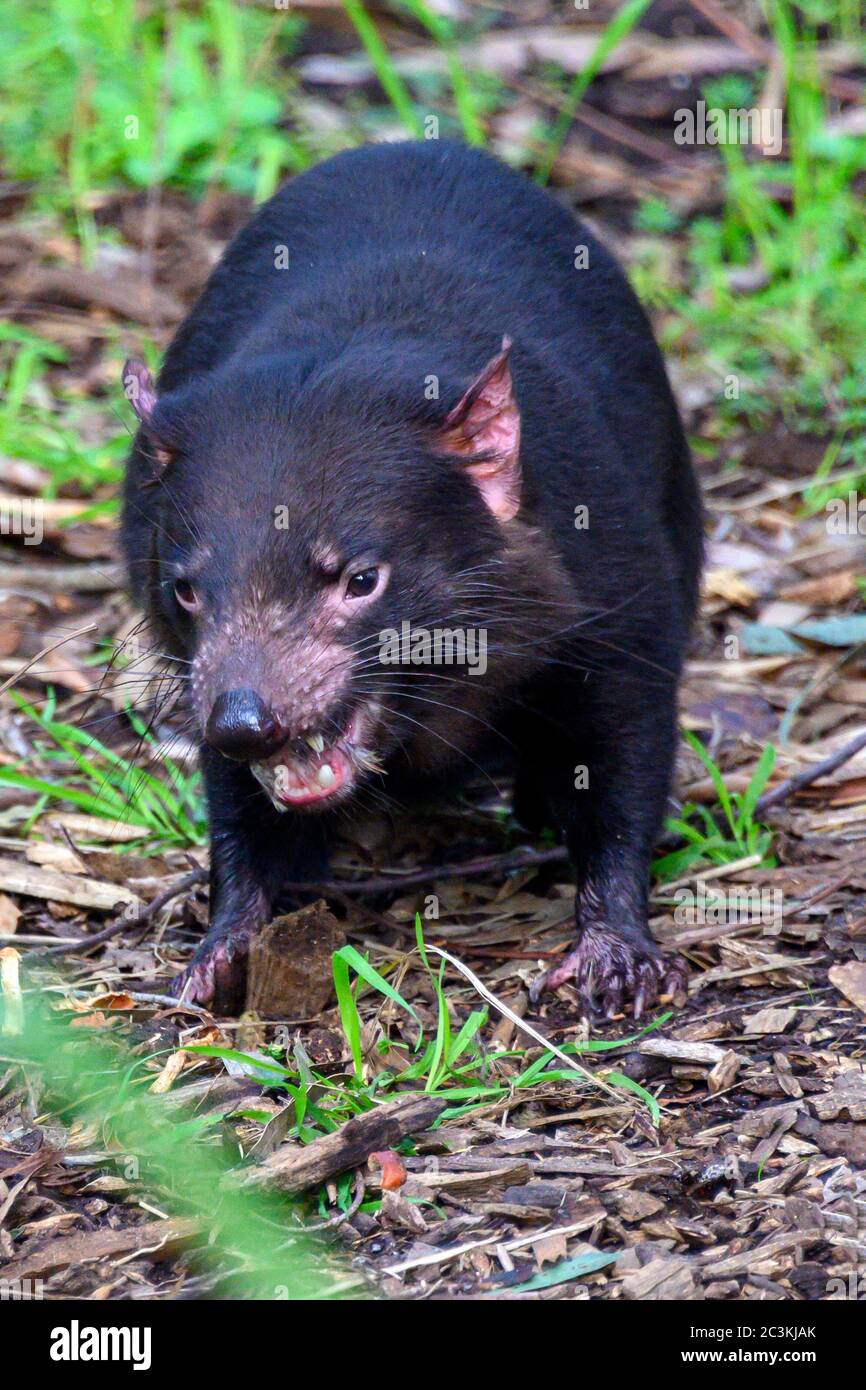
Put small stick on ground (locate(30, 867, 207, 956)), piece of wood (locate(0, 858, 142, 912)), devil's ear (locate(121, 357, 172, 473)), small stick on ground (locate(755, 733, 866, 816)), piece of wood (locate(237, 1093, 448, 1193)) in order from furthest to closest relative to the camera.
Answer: small stick on ground (locate(755, 733, 866, 816)) < piece of wood (locate(0, 858, 142, 912)) < small stick on ground (locate(30, 867, 207, 956)) < devil's ear (locate(121, 357, 172, 473)) < piece of wood (locate(237, 1093, 448, 1193))

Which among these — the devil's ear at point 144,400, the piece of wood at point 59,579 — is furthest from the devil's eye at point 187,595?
the piece of wood at point 59,579

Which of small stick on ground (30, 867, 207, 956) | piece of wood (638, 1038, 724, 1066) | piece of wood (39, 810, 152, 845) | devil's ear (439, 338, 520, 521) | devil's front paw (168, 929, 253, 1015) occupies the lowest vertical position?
piece of wood (638, 1038, 724, 1066)

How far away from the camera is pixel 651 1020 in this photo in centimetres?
364

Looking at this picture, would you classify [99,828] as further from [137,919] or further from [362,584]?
[362,584]

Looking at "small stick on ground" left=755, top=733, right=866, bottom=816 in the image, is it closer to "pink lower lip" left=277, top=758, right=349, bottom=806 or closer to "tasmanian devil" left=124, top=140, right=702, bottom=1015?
"tasmanian devil" left=124, top=140, right=702, bottom=1015

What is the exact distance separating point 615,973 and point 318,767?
0.80 m

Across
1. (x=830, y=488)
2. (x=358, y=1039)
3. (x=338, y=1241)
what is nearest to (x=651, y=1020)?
(x=358, y=1039)

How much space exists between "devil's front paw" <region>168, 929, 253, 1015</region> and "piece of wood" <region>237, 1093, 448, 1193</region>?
0.66 meters

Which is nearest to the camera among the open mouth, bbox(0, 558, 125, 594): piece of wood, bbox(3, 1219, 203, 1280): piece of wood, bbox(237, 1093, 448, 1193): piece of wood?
bbox(3, 1219, 203, 1280): piece of wood

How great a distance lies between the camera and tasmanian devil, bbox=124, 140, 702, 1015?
127 inches

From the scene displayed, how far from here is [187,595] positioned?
133 inches

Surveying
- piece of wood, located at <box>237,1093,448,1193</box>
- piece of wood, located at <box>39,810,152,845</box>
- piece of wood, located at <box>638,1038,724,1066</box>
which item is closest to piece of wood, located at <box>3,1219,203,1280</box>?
piece of wood, located at <box>237,1093,448,1193</box>

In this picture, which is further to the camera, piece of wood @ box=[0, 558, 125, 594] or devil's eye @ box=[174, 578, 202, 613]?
piece of wood @ box=[0, 558, 125, 594]

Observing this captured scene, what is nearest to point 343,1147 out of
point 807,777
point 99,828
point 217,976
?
point 217,976
